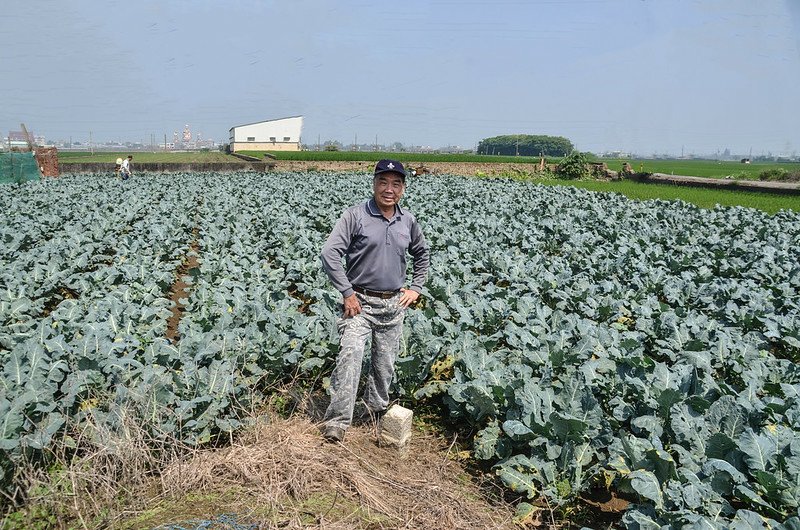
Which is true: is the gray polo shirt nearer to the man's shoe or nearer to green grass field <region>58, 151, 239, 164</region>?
the man's shoe

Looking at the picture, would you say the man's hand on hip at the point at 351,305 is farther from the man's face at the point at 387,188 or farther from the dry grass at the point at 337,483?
the dry grass at the point at 337,483

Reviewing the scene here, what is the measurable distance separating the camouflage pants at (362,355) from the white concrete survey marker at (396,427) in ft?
0.96

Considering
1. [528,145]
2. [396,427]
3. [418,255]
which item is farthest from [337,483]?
[528,145]

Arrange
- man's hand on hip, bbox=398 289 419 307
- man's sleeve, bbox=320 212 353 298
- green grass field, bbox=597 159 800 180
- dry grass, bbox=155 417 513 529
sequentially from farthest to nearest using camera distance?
green grass field, bbox=597 159 800 180, man's hand on hip, bbox=398 289 419 307, man's sleeve, bbox=320 212 353 298, dry grass, bbox=155 417 513 529

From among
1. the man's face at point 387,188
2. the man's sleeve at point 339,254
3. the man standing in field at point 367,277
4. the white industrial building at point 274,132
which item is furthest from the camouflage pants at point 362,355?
the white industrial building at point 274,132

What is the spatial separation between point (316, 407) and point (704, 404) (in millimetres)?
3247

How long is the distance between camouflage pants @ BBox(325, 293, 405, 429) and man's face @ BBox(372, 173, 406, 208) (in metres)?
0.78

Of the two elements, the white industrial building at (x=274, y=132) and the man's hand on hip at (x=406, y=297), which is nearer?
the man's hand on hip at (x=406, y=297)

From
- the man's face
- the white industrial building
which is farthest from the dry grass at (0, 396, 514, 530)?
the white industrial building

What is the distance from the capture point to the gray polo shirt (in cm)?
420

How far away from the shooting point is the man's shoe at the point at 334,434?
4.25 m

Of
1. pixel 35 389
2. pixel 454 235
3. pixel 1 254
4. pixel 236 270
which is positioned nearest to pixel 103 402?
pixel 35 389

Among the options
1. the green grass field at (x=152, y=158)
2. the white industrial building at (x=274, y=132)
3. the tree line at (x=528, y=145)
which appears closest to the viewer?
the green grass field at (x=152, y=158)

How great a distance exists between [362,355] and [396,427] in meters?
0.66
